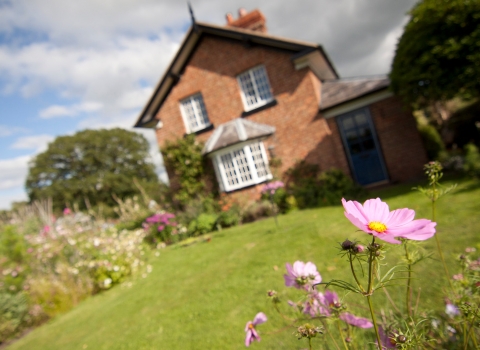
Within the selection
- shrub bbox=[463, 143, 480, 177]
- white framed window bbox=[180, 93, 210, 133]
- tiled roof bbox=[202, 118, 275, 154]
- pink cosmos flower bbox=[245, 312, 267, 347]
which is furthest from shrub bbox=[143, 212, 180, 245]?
pink cosmos flower bbox=[245, 312, 267, 347]

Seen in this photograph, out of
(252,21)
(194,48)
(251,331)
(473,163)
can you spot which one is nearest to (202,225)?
(194,48)

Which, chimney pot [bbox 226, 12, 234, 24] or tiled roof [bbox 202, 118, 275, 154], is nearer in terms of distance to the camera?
tiled roof [bbox 202, 118, 275, 154]

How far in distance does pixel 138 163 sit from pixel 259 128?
3424cm

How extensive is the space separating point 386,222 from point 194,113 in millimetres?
11889

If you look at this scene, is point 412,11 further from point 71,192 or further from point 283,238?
point 71,192

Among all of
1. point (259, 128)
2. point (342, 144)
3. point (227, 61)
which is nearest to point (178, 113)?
point (227, 61)

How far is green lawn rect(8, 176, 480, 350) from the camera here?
304 centimetres

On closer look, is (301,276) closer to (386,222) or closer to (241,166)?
(386,222)

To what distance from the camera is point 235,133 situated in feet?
35.2

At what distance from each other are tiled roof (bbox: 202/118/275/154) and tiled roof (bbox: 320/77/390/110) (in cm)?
230

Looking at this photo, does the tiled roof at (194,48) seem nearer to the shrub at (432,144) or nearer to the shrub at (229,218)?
the shrub at (432,144)

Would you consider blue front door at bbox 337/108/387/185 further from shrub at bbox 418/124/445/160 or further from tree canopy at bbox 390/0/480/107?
tree canopy at bbox 390/0/480/107

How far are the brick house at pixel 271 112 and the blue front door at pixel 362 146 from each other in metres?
0.03

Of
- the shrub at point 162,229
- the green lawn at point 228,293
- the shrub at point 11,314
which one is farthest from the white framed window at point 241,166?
the shrub at point 11,314
